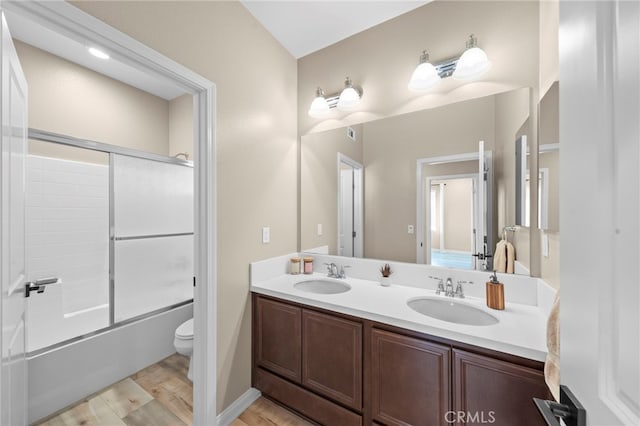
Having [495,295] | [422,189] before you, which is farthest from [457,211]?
[495,295]

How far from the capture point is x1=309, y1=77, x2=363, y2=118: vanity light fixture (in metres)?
1.95

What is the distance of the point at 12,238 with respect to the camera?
957 millimetres

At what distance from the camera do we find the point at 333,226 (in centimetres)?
216

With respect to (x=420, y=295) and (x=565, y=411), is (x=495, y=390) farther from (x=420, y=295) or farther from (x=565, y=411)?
(x=565, y=411)

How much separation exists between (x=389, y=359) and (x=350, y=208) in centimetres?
113

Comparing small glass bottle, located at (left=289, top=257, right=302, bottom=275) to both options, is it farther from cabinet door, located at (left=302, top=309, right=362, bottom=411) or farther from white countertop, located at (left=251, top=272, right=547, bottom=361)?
cabinet door, located at (left=302, top=309, right=362, bottom=411)

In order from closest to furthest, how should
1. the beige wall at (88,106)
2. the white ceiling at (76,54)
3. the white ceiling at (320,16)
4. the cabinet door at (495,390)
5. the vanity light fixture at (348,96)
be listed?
A: the cabinet door at (495,390) < the white ceiling at (320,16) < the white ceiling at (76,54) < the vanity light fixture at (348,96) < the beige wall at (88,106)

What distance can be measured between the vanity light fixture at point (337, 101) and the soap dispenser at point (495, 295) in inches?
60.7

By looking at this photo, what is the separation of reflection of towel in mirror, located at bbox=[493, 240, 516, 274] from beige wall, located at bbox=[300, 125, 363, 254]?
1.12 metres

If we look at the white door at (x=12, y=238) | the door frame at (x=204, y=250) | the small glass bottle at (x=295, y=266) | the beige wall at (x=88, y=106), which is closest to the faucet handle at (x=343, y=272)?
the small glass bottle at (x=295, y=266)

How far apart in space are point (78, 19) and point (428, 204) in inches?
77.4

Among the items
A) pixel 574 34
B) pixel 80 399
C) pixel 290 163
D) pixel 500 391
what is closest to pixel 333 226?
pixel 290 163

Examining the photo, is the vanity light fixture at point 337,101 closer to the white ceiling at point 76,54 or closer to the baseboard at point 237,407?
the white ceiling at point 76,54

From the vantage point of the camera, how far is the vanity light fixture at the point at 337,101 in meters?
1.95
